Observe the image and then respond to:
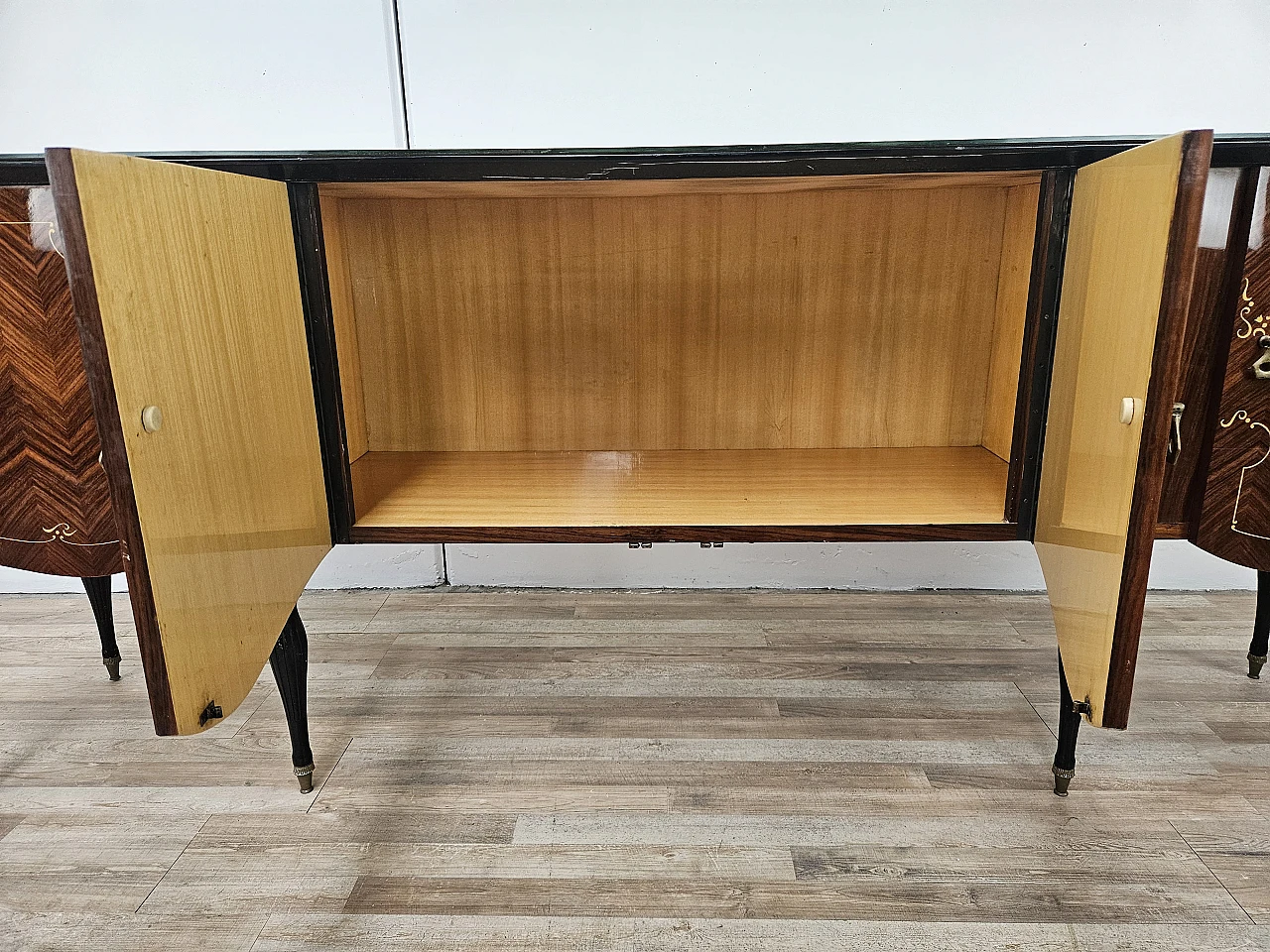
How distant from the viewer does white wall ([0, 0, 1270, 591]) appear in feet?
4.65

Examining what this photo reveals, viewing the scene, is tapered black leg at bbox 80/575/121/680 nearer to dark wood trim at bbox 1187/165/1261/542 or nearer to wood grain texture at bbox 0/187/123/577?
wood grain texture at bbox 0/187/123/577

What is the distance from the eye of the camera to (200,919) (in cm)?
85

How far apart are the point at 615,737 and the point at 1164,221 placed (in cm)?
94

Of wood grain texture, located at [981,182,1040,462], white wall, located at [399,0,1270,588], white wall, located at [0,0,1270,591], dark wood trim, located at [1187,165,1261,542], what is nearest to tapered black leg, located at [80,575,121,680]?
white wall, located at [0,0,1270,591]

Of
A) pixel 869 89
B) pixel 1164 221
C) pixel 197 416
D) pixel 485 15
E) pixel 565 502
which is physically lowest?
pixel 565 502

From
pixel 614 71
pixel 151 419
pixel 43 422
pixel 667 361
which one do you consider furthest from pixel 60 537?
pixel 614 71

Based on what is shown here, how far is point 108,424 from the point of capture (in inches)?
24.0

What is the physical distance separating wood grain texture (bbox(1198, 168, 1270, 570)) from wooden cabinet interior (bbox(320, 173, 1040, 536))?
0.34m

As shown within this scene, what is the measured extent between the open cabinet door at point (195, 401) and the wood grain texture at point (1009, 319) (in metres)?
1.03

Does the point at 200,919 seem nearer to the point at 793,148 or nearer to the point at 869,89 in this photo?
the point at 793,148

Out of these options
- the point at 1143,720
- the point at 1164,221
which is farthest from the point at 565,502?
the point at 1143,720

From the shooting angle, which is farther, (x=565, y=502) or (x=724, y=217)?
(x=724, y=217)

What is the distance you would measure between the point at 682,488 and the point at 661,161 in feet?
1.53

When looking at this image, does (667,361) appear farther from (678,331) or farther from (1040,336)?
(1040,336)
